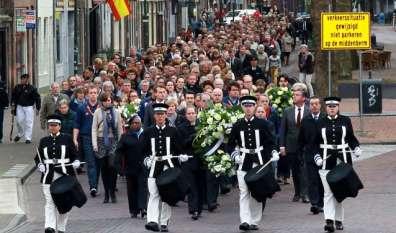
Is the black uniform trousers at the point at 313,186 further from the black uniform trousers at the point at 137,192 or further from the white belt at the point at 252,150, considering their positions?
the black uniform trousers at the point at 137,192

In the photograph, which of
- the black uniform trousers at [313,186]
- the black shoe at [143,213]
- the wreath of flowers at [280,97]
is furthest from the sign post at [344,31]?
the black shoe at [143,213]

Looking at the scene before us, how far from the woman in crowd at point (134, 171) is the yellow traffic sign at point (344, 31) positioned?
12.3 meters

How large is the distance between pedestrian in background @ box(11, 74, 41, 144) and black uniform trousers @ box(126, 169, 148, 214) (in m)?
11.3

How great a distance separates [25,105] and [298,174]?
36.4 feet

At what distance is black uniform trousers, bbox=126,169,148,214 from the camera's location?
21.0 meters

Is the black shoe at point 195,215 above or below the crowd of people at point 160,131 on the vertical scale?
below

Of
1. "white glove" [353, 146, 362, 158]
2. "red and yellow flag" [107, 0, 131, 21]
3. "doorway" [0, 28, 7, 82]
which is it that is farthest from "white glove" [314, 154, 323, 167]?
"doorway" [0, 28, 7, 82]

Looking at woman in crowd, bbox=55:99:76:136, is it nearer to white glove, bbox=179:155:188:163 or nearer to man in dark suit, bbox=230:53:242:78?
white glove, bbox=179:155:188:163

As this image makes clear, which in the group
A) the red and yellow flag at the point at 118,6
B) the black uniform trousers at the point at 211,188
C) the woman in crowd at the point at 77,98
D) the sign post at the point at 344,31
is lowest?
the black uniform trousers at the point at 211,188

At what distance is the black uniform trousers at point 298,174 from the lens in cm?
2256

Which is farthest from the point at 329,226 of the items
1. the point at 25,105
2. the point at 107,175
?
the point at 25,105

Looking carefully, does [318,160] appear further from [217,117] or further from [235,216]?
[217,117]

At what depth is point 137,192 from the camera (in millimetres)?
21156

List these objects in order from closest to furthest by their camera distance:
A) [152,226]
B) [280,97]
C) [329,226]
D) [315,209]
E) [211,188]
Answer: [329,226] < [152,226] < [315,209] < [211,188] < [280,97]
